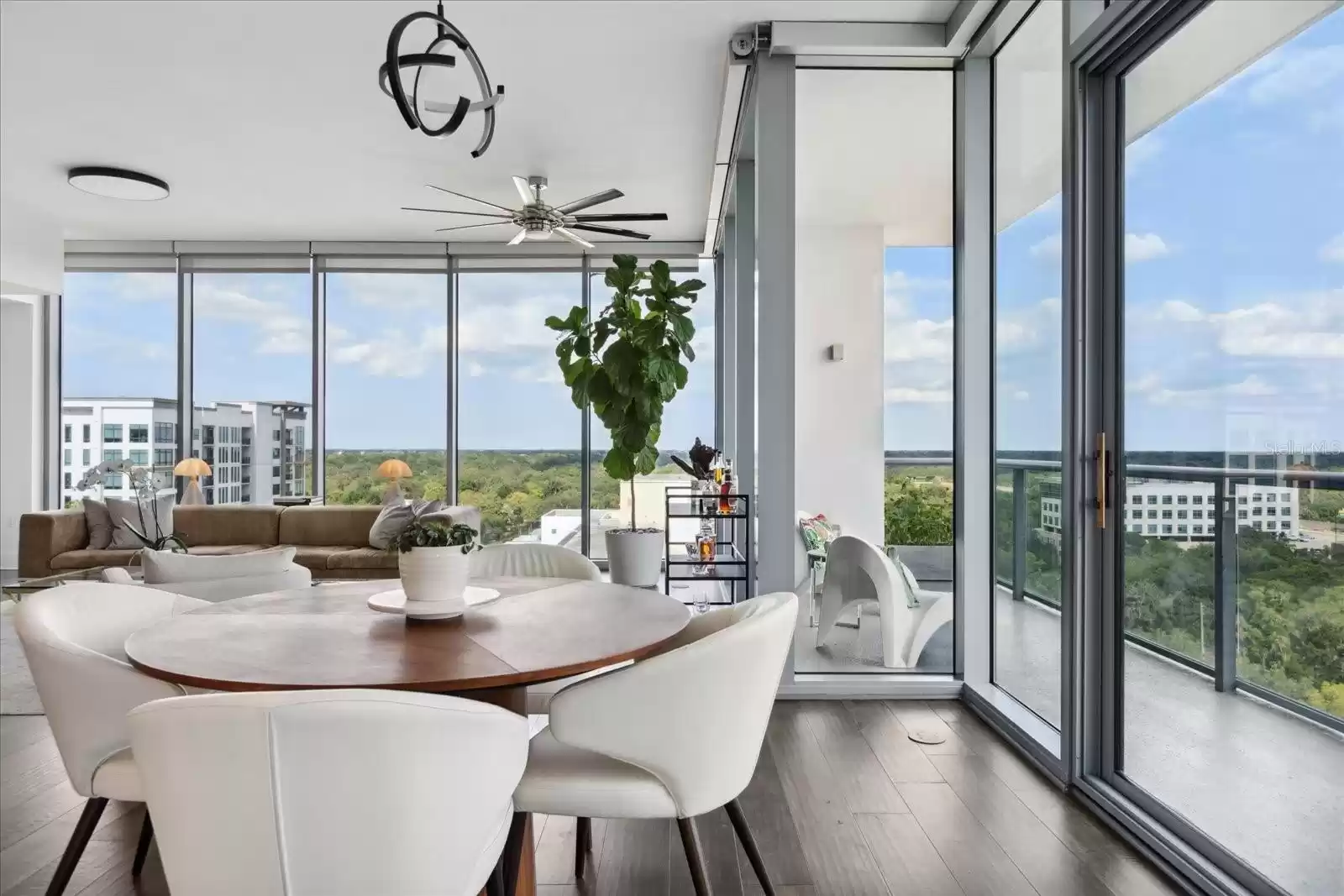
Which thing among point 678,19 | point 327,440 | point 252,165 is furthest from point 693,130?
point 327,440

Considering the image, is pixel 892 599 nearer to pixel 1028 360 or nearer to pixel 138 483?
pixel 1028 360

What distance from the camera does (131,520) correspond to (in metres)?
5.77

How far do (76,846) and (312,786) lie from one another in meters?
1.05

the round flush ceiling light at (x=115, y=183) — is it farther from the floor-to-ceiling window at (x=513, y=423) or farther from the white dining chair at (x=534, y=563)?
the white dining chair at (x=534, y=563)

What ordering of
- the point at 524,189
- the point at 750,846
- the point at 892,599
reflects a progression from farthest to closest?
the point at 524,189 → the point at 892,599 → the point at 750,846

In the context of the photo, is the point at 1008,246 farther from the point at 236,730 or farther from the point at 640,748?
the point at 236,730

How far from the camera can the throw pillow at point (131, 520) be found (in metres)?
5.71

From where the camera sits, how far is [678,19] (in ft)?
11.7

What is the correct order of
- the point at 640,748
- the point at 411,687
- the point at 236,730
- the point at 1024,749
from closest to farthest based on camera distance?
the point at 236,730, the point at 411,687, the point at 640,748, the point at 1024,749

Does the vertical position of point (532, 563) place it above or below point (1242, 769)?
above

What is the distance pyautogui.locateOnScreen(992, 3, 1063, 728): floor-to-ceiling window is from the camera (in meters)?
2.88

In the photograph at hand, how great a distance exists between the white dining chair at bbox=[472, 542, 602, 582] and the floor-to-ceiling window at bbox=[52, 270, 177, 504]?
5.80 meters

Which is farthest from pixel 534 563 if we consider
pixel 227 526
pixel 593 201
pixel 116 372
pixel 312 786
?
pixel 116 372

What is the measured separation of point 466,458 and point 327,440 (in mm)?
1255
